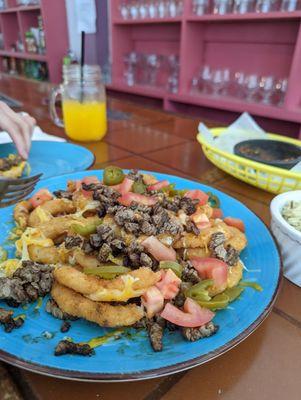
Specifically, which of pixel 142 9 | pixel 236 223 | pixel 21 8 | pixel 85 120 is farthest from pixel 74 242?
pixel 21 8

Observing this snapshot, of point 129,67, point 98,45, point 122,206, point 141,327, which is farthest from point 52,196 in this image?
point 98,45

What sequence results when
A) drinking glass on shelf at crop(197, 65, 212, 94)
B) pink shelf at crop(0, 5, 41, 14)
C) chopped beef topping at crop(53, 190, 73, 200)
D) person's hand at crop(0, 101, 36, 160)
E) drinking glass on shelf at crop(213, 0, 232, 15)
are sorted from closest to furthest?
chopped beef topping at crop(53, 190, 73, 200)
person's hand at crop(0, 101, 36, 160)
drinking glass on shelf at crop(213, 0, 232, 15)
drinking glass on shelf at crop(197, 65, 212, 94)
pink shelf at crop(0, 5, 41, 14)

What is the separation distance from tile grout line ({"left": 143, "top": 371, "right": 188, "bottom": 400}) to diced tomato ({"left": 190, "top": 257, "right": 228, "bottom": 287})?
171 mm

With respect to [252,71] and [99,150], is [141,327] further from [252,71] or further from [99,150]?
[252,71]

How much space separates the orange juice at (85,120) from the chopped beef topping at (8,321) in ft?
3.74

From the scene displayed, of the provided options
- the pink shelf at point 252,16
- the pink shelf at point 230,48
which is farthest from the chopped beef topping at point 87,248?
the pink shelf at point 252,16

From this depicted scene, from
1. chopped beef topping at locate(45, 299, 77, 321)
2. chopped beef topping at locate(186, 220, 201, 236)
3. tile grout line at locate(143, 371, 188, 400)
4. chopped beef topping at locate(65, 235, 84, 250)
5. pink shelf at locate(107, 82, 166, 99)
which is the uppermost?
chopped beef topping at locate(186, 220, 201, 236)

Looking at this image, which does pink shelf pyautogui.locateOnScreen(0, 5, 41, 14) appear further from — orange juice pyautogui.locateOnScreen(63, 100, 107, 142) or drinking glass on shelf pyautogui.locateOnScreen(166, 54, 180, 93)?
orange juice pyautogui.locateOnScreen(63, 100, 107, 142)

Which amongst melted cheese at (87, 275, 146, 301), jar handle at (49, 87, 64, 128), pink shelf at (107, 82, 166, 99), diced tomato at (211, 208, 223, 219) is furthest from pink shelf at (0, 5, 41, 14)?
melted cheese at (87, 275, 146, 301)

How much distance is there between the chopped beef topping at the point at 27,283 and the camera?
0.58m

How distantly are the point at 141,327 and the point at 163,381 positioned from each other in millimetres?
87

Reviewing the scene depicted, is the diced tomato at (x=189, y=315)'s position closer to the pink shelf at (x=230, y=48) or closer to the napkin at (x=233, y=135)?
the napkin at (x=233, y=135)

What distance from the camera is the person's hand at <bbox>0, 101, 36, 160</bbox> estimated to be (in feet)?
3.78

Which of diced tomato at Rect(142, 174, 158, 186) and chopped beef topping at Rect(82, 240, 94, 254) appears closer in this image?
chopped beef topping at Rect(82, 240, 94, 254)
